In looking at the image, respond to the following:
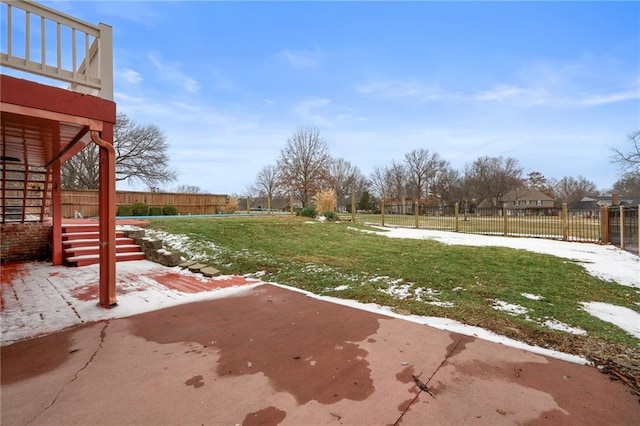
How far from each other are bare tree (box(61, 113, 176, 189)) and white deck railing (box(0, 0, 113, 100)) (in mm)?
24738

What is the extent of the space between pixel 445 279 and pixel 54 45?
6.07 meters

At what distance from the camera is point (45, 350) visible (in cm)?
258

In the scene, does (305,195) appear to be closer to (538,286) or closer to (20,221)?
(20,221)

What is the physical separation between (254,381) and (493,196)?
189 feet

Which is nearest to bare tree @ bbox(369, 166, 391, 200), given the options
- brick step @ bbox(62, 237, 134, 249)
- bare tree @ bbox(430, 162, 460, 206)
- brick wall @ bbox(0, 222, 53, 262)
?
bare tree @ bbox(430, 162, 460, 206)

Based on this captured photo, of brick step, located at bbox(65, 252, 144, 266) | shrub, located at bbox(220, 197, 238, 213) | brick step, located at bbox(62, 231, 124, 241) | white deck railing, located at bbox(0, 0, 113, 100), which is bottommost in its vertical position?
brick step, located at bbox(65, 252, 144, 266)


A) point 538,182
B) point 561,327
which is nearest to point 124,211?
point 561,327

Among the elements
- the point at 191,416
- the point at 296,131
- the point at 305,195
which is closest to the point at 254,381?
the point at 191,416

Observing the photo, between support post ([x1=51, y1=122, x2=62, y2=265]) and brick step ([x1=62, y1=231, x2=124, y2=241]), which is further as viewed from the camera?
brick step ([x1=62, y1=231, x2=124, y2=241])

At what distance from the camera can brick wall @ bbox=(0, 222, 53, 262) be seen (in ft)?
20.9

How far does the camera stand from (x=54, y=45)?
10.8 feet

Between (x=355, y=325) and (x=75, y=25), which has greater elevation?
(x=75, y=25)

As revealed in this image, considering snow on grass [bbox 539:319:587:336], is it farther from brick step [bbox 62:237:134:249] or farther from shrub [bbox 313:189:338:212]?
shrub [bbox 313:189:338:212]

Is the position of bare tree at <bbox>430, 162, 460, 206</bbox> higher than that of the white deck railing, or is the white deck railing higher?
bare tree at <bbox>430, 162, 460, 206</bbox>
